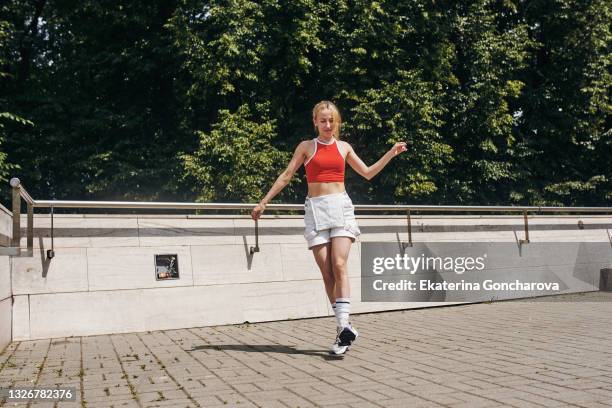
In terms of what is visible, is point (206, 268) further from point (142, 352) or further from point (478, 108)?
point (478, 108)

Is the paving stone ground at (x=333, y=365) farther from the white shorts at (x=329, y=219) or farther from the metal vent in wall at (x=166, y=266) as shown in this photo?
the white shorts at (x=329, y=219)

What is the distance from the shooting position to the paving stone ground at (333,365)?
12.8 feet

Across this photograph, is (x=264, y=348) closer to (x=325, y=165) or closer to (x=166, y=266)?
(x=325, y=165)

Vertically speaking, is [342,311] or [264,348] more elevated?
[342,311]

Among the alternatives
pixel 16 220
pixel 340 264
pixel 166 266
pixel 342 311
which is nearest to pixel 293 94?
pixel 166 266

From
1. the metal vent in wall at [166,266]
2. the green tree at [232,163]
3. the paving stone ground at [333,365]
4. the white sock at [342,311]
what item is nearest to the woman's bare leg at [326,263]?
the white sock at [342,311]

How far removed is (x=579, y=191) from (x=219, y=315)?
2017cm

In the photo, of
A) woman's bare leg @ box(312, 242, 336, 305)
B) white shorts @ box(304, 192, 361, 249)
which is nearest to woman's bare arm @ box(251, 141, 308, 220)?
white shorts @ box(304, 192, 361, 249)

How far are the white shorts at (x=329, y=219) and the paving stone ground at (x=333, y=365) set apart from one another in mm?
1024

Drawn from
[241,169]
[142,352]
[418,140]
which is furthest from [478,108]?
[142,352]

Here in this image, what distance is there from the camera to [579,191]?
2425 cm

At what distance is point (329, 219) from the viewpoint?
5605mm

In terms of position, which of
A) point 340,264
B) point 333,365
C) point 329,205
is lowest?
point 333,365

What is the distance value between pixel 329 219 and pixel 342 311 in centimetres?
80
